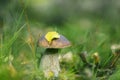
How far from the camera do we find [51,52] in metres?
3.26

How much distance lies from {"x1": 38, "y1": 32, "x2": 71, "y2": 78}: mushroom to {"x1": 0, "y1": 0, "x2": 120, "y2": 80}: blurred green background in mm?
61

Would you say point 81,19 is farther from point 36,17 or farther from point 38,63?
point 38,63

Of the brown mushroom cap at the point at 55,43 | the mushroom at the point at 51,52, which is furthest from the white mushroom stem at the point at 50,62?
the brown mushroom cap at the point at 55,43

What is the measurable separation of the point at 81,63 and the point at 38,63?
0.30 m

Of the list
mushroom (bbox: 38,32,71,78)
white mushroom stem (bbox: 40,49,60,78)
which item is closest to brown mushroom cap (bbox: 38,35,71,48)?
mushroom (bbox: 38,32,71,78)

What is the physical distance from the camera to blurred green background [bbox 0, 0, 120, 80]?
3.17m

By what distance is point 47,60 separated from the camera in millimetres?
3262

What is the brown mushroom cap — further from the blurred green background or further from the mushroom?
the blurred green background

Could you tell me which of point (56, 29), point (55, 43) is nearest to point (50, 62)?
point (55, 43)

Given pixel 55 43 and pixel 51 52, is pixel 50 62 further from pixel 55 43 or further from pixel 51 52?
pixel 55 43

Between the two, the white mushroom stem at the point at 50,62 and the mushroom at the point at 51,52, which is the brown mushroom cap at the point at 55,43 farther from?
the white mushroom stem at the point at 50,62

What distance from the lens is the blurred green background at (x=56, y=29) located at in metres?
3.17

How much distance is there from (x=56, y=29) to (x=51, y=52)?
21.6 inches

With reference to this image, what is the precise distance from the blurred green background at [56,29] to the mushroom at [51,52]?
61 mm
